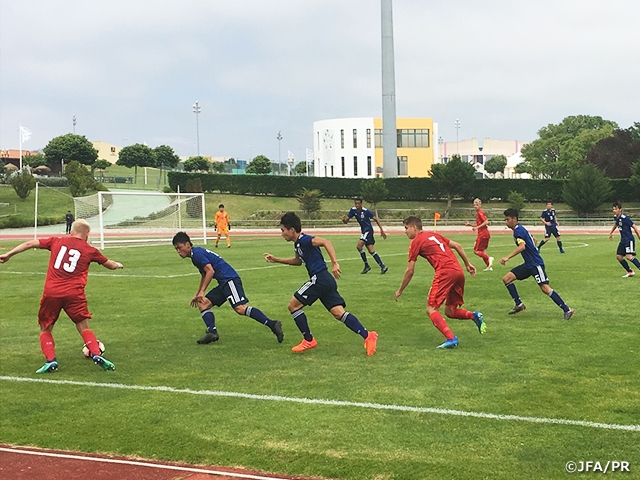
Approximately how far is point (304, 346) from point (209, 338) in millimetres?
1696

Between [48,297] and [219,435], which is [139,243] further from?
[219,435]

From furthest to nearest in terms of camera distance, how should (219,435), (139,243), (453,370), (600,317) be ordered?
(139,243), (600,317), (453,370), (219,435)

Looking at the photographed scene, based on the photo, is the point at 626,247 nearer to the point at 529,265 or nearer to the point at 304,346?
the point at 529,265

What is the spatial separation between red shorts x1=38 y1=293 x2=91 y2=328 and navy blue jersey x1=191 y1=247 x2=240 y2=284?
6.05 ft

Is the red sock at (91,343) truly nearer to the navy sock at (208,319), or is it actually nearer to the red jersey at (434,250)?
the navy sock at (208,319)

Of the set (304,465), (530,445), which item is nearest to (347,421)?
(304,465)

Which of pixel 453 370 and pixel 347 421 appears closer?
pixel 347 421

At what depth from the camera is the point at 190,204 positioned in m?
44.6

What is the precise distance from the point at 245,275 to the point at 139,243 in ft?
69.9

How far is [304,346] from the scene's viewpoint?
10.2 meters

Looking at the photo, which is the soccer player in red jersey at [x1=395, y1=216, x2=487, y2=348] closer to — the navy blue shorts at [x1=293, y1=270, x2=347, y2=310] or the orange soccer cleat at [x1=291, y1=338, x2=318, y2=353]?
the navy blue shorts at [x1=293, y1=270, x2=347, y2=310]

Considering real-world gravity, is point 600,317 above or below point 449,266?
below

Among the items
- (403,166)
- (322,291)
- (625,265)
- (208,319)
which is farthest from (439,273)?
(403,166)

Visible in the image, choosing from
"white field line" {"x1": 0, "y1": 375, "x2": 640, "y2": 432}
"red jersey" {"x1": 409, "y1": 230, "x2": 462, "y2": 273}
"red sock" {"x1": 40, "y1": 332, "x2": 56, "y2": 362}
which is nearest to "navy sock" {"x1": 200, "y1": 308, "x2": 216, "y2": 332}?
"red sock" {"x1": 40, "y1": 332, "x2": 56, "y2": 362}
